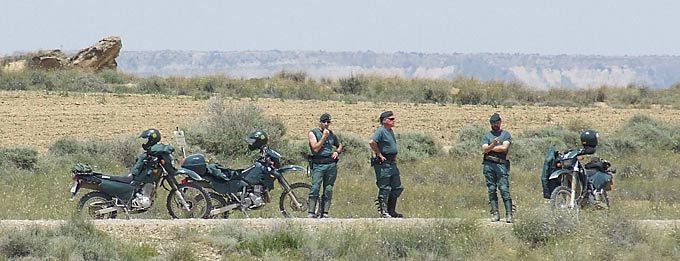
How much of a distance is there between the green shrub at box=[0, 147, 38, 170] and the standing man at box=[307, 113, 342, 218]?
10847 mm

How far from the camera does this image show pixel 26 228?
14.9 m

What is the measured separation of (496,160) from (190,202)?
4.66 metres

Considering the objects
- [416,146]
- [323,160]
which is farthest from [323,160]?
[416,146]

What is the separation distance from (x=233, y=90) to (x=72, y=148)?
82.2 ft

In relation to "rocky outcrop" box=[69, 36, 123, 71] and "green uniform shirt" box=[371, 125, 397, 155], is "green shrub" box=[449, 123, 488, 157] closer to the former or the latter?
"green uniform shirt" box=[371, 125, 397, 155]

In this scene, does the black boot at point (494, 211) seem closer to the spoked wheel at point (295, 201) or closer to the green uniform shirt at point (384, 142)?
the green uniform shirt at point (384, 142)

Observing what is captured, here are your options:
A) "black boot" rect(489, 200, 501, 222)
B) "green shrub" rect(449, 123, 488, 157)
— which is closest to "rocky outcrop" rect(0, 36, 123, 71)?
"green shrub" rect(449, 123, 488, 157)

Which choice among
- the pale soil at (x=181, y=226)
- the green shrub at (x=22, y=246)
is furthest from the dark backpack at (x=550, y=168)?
the green shrub at (x=22, y=246)

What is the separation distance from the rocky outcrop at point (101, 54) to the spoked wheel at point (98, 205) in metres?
42.4

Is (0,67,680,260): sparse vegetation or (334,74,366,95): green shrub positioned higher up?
(0,67,680,260): sparse vegetation

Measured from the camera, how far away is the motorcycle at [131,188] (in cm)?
1650

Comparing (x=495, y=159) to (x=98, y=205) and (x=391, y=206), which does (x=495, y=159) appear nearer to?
(x=391, y=206)

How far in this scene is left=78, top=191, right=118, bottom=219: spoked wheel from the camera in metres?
16.5

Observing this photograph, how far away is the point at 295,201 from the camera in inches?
691
